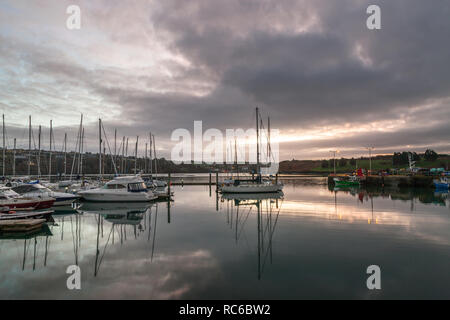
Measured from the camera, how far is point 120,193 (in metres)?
29.2

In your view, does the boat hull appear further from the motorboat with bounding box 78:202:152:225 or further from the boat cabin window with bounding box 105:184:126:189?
the boat cabin window with bounding box 105:184:126:189

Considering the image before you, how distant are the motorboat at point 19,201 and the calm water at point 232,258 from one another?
4.15 m

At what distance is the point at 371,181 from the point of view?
61938mm

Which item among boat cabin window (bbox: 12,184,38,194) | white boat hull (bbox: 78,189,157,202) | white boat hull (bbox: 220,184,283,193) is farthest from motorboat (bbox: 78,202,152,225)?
white boat hull (bbox: 220,184,283,193)

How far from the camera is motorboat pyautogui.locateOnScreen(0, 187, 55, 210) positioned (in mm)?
20348

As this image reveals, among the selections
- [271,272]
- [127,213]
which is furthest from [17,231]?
[271,272]

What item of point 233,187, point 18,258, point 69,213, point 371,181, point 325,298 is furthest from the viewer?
Answer: point 371,181

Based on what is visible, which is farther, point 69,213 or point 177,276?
point 69,213

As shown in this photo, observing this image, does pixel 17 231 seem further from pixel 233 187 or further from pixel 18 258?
pixel 233 187

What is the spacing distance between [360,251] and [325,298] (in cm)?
567

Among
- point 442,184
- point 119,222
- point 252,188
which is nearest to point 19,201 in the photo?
point 119,222

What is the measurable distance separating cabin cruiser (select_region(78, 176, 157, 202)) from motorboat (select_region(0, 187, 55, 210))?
6270 millimetres

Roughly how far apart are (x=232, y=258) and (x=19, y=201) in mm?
19980

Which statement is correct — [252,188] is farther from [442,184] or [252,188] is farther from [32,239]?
[442,184]
